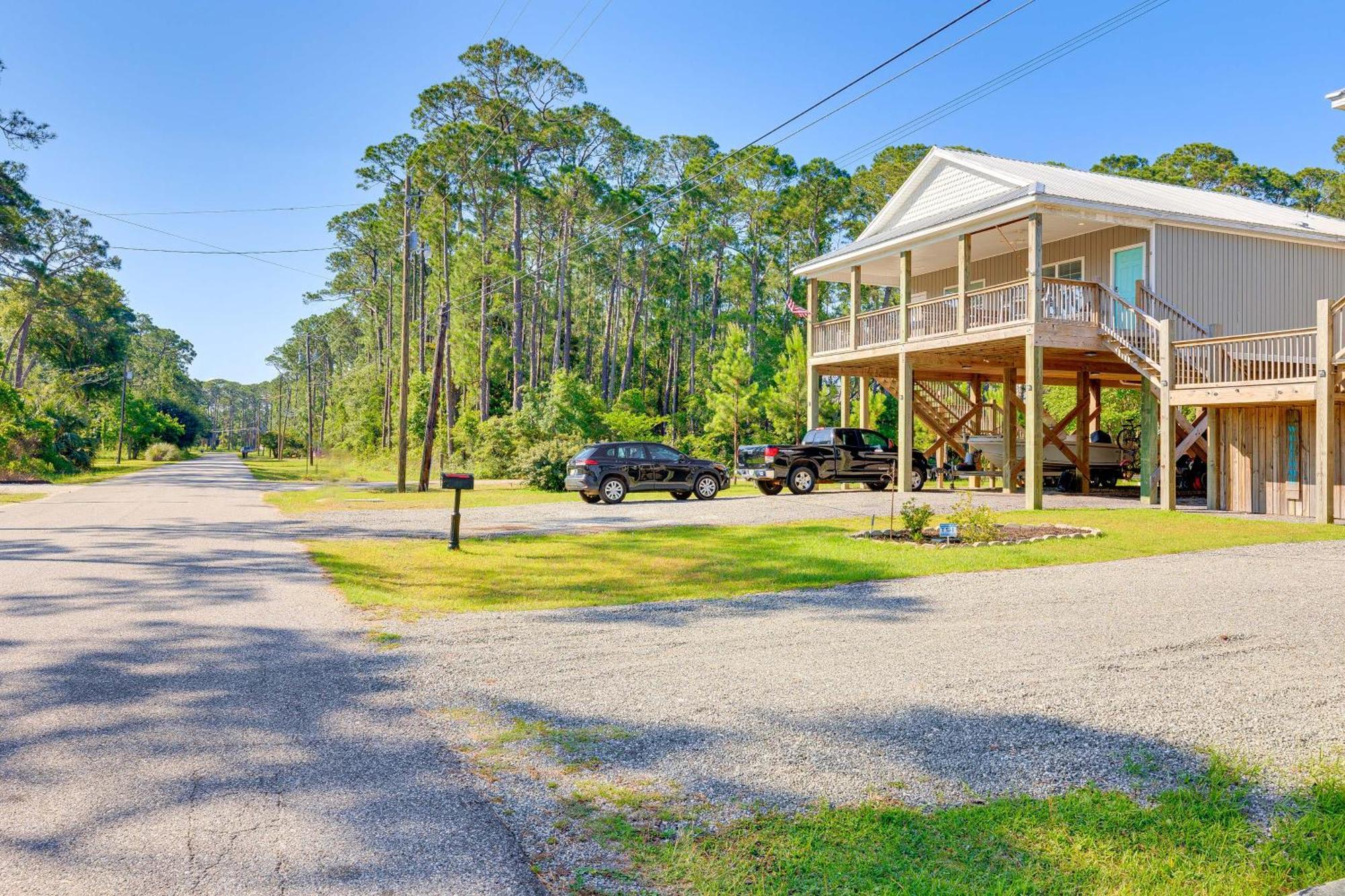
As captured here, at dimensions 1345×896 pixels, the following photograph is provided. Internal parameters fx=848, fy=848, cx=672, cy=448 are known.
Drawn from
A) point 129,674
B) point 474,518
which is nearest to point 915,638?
point 129,674

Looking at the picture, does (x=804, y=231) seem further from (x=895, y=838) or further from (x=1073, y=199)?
(x=895, y=838)

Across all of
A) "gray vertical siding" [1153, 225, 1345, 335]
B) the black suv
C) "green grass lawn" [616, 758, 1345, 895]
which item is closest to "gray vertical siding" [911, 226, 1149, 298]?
"gray vertical siding" [1153, 225, 1345, 335]

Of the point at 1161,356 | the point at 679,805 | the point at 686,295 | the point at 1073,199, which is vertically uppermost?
the point at 686,295

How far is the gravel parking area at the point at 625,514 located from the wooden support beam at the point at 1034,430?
22.5 inches

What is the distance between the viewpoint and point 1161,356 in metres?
17.8

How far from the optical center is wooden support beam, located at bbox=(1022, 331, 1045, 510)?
17984 millimetres

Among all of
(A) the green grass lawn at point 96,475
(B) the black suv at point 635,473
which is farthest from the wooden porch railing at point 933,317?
(A) the green grass lawn at point 96,475

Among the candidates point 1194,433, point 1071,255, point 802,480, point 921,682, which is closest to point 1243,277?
point 1071,255

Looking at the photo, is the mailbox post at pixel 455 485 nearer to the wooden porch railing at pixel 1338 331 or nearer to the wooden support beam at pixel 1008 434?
the wooden porch railing at pixel 1338 331

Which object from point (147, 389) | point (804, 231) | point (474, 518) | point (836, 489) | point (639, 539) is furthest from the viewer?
point (147, 389)

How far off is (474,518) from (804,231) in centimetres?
4015

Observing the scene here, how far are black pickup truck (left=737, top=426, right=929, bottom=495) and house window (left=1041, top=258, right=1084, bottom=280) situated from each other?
21.5 feet

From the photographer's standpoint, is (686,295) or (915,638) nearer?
(915,638)

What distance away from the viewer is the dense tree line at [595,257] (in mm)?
39719
